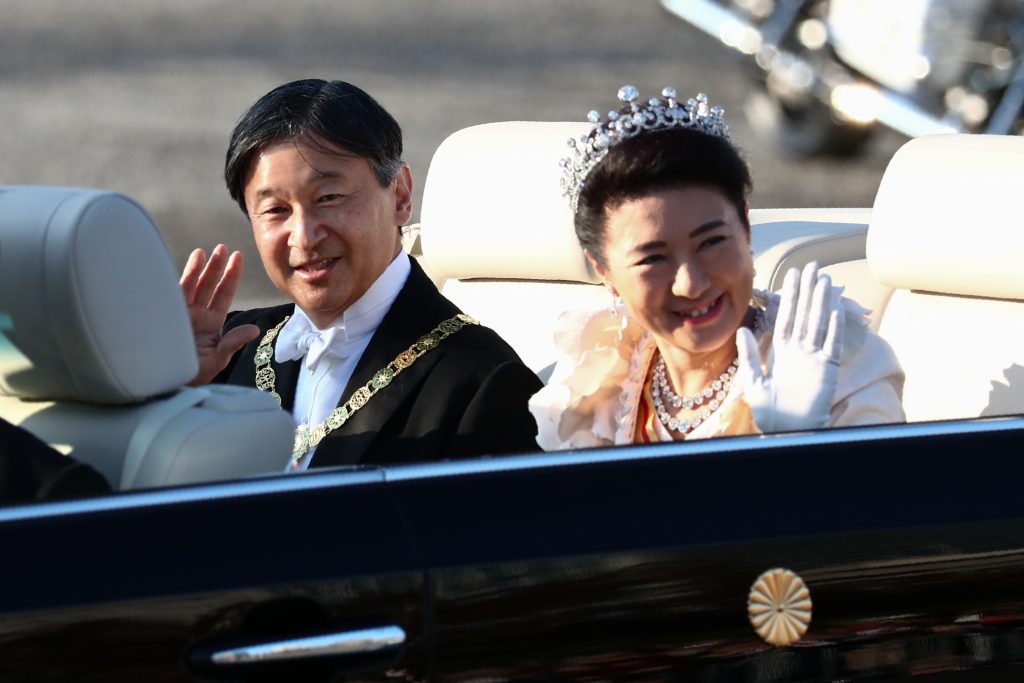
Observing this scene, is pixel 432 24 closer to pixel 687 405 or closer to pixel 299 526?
pixel 687 405

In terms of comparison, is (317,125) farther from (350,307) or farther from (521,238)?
(521,238)

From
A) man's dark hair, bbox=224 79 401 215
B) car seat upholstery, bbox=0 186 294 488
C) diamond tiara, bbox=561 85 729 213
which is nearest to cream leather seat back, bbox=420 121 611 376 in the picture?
man's dark hair, bbox=224 79 401 215

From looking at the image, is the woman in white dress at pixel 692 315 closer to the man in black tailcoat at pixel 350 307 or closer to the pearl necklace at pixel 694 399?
the pearl necklace at pixel 694 399

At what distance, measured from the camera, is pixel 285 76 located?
11164 millimetres

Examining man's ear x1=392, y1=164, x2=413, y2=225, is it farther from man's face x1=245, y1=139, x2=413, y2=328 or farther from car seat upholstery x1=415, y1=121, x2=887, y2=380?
car seat upholstery x1=415, y1=121, x2=887, y2=380

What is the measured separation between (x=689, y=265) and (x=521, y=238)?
1.06 m

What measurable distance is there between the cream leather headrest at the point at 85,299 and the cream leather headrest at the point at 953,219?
143 centimetres

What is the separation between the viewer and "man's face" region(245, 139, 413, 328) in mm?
2967

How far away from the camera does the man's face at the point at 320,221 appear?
9.73ft

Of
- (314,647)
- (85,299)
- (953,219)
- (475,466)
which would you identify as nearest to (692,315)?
(953,219)

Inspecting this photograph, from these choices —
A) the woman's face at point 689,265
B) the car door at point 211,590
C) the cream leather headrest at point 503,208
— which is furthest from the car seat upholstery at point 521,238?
the car door at point 211,590

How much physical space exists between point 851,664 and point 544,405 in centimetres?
118

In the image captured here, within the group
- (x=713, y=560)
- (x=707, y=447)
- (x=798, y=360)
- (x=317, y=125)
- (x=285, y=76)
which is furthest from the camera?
(x=285, y=76)

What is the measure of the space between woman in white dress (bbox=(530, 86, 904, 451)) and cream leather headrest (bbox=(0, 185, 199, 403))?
0.84 metres
